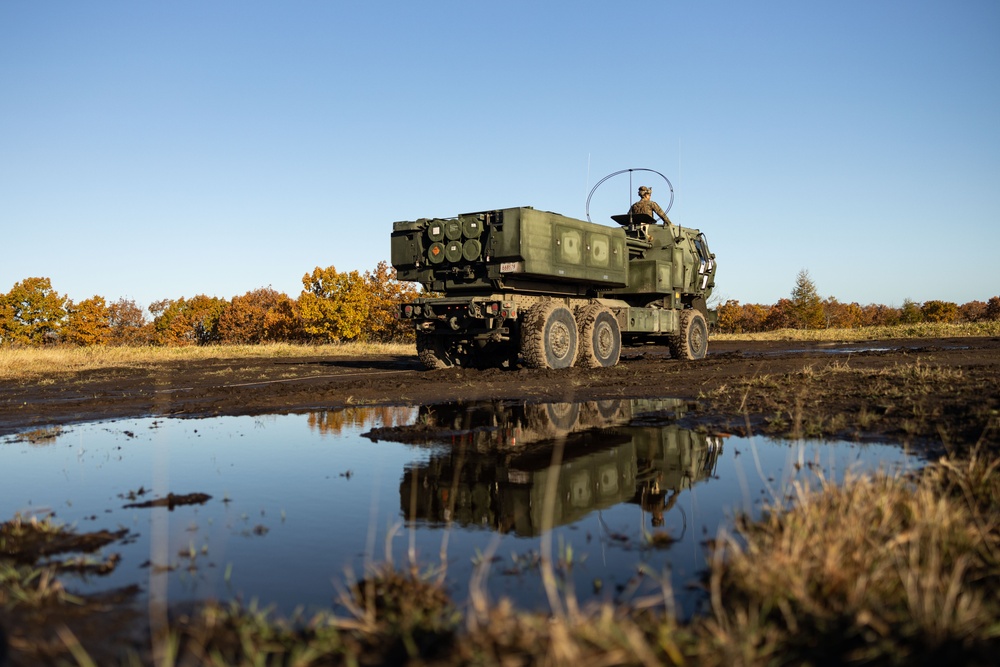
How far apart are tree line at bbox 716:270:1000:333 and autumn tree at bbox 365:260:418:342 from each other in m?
29.0

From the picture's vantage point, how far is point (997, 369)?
12258 mm

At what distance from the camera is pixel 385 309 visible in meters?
51.3

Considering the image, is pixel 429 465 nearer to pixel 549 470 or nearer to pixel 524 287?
pixel 549 470

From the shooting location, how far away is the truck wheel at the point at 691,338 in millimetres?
20453

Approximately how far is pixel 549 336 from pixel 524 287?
1.44 metres

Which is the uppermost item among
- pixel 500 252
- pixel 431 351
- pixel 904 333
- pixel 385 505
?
pixel 500 252

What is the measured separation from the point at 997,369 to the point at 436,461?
1089 cm

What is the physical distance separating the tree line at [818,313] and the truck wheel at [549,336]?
50.3 meters

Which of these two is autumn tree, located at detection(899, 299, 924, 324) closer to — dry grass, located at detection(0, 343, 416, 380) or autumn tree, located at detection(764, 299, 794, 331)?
autumn tree, located at detection(764, 299, 794, 331)

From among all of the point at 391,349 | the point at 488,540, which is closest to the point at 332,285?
the point at 391,349

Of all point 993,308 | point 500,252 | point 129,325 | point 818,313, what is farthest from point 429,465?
point 993,308

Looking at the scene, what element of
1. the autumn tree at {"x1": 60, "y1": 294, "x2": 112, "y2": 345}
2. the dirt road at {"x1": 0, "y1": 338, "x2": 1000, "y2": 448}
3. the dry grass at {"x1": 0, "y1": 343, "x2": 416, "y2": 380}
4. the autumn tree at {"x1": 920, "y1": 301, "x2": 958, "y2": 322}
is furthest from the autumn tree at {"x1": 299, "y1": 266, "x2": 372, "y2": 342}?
the autumn tree at {"x1": 920, "y1": 301, "x2": 958, "y2": 322}

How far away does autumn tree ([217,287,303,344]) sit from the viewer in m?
57.1

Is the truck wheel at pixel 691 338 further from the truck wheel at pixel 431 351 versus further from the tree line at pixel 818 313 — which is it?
the tree line at pixel 818 313
